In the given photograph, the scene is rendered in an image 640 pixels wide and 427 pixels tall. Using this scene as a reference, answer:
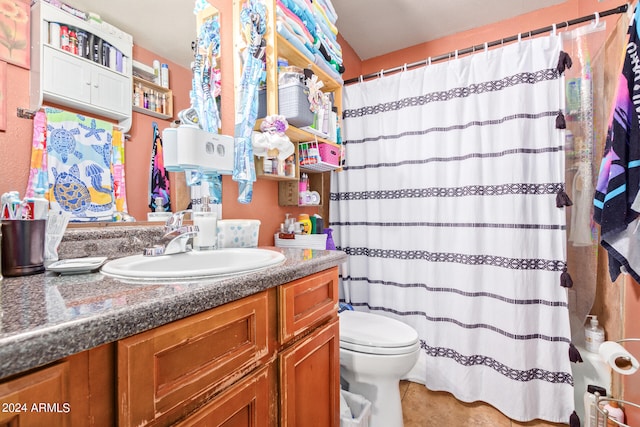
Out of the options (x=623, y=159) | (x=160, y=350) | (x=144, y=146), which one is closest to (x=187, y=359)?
(x=160, y=350)

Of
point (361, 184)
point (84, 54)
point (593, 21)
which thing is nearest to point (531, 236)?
point (361, 184)

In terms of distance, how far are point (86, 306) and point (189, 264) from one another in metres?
0.48

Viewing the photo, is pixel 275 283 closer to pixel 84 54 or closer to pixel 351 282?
pixel 84 54

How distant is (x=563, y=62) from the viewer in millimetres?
1384

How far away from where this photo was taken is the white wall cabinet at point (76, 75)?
2.37 ft

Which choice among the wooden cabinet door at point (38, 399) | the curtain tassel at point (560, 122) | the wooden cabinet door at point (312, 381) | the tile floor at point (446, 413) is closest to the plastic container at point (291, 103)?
the wooden cabinet door at point (312, 381)

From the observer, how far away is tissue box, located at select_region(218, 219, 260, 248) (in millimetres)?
1054

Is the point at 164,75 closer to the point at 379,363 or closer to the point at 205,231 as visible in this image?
the point at 205,231

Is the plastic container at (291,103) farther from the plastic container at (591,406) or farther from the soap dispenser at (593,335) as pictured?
the soap dispenser at (593,335)

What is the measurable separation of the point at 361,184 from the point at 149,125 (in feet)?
4.45

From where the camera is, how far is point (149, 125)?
3.11 ft

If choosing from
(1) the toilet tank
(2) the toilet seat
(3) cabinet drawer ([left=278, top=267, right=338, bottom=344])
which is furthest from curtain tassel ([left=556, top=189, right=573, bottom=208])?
(3) cabinet drawer ([left=278, top=267, right=338, bottom=344])

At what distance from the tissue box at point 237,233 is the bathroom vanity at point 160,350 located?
0.38m

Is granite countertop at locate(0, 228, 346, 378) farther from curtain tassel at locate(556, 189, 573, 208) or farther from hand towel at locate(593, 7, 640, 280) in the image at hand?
curtain tassel at locate(556, 189, 573, 208)
